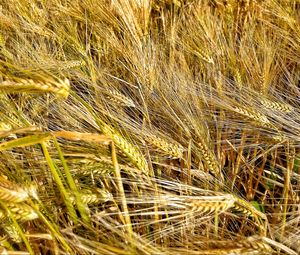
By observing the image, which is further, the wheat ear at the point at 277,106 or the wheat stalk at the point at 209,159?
the wheat ear at the point at 277,106

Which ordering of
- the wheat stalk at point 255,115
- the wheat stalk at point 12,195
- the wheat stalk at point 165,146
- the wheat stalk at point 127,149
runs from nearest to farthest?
the wheat stalk at point 12,195, the wheat stalk at point 127,149, the wheat stalk at point 165,146, the wheat stalk at point 255,115

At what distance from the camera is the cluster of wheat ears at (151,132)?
36.8 inches

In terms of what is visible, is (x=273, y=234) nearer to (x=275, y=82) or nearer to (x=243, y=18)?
(x=275, y=82)

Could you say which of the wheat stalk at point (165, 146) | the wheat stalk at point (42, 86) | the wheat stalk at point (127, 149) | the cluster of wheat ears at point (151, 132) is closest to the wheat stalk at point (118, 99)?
the cluster of wheat ears at point (151, 132)

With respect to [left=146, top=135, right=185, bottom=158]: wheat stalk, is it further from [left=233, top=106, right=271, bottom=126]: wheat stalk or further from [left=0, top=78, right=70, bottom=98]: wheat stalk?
[left=0, top=78, right=70, bottom=98]: wheat stalk

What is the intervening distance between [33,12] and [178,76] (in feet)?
2.80

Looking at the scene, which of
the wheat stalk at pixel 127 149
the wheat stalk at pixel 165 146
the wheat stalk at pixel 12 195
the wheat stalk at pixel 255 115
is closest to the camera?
the wheat stalk at pixel 12 195

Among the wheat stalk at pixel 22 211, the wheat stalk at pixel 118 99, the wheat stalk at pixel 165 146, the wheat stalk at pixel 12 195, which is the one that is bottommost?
the wheat stalk at pixel 22 211

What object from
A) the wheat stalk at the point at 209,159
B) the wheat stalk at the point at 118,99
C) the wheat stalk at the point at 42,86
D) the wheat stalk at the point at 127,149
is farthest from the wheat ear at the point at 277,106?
the wheat stalk at the point at 42,86

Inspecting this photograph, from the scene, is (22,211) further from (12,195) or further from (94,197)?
(94,197)

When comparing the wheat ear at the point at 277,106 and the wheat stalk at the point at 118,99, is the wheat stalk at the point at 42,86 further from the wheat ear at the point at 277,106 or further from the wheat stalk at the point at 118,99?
the wheat ear at the point at 277,106

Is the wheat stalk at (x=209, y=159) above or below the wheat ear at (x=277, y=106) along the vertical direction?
below

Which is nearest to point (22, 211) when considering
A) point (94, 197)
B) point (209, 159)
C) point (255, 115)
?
point (94, 197)

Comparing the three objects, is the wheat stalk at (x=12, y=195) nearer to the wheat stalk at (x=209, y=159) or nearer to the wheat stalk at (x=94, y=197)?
the wheat stalk at (x=94, y=197)
